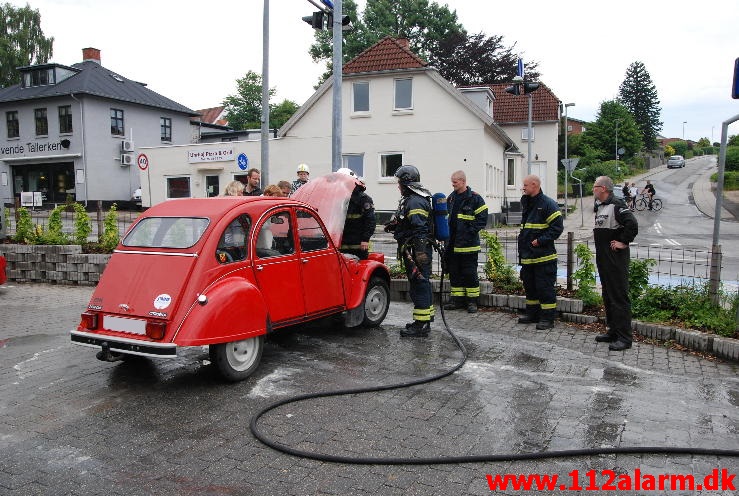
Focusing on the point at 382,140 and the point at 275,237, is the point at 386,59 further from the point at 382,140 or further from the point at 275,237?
the point at 275,237

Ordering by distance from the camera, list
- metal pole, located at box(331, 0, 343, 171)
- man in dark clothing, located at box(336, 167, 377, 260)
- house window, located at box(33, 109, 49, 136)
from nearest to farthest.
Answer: man in dark clothing, located at box(336, 167, 377, 260) < metal pole, located at box(331, 0, 343, 171) < house window, located at box(33, 109, 49, 136)

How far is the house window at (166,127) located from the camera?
146 ft

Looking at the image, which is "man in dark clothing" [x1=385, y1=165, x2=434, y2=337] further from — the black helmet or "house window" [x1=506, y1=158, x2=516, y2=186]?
"house window" [x1=506, y1=158, x2=516, y2=186]

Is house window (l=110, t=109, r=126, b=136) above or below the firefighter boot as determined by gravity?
above

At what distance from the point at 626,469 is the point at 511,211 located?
31.4m

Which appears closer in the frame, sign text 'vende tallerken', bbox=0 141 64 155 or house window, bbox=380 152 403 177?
house window, bbox=380 152 403 177

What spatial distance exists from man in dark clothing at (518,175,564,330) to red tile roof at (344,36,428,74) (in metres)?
22.1

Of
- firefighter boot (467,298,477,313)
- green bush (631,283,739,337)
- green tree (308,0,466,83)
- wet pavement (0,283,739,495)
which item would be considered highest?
green tree (308,0,466,83)

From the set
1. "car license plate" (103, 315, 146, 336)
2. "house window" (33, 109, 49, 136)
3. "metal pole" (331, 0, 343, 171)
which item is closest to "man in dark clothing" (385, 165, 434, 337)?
"car license plate" (103, 315, 146, 336)

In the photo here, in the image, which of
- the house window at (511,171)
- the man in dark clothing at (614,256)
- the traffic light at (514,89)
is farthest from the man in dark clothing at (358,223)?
the house window at (511,171)

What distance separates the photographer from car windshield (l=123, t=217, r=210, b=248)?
18.6 ft

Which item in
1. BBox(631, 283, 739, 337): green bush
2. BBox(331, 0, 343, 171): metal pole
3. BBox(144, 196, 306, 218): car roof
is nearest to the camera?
BBox(144, 196, 306, 218): car roof

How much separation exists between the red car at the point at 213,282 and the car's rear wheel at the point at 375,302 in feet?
3.06

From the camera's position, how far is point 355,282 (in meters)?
7.43
